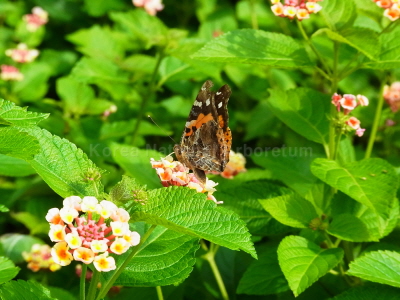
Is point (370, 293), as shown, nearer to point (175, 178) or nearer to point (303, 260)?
point (303, 260)

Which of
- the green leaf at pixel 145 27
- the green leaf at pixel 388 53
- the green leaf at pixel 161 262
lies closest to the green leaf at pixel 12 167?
the green leaf at pixel 161 262

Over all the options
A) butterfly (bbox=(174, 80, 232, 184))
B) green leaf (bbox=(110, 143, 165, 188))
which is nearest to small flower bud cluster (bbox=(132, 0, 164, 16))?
green leaf (bbox=(110, 143, 165, 188))

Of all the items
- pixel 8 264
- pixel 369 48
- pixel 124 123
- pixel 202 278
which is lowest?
pixel 202 278

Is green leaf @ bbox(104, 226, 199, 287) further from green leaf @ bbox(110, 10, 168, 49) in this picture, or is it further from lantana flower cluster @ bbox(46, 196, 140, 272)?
green leaf @ bbox(110, 10, 168, 49)

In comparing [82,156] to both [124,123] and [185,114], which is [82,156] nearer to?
[124,123]

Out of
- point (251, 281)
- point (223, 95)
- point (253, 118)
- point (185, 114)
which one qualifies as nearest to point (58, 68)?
point (185, 114)

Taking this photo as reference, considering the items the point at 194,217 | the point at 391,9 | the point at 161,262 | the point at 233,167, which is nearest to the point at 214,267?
the point at 233,167
